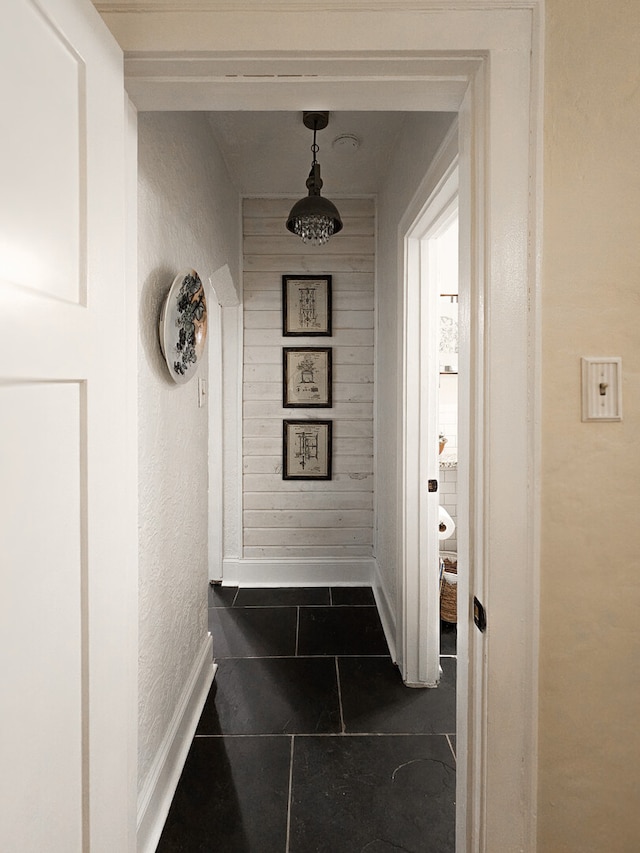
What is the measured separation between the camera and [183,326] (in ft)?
5.32

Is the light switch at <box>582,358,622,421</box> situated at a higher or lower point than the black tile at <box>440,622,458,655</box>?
higher

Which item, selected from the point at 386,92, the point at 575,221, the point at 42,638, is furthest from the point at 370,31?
the point at 42,638

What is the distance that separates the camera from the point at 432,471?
231 cm

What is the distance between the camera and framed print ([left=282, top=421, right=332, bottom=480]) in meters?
3.37

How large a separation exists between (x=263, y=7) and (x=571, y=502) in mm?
1053

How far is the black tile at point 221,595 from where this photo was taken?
312cm

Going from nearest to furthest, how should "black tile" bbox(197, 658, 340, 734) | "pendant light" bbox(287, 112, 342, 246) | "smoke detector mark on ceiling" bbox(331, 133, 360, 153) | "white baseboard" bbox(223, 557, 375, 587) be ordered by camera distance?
1. "black tile" bbox(197, 658, 340, 734)
2. "pendant light" bbox(287, 112, 342, 246)
3. "smoke detector mark on ceiling" bbox(331, 133, 360, 153)
4. "white baseboard" bbox(223, 557, 375, 587)

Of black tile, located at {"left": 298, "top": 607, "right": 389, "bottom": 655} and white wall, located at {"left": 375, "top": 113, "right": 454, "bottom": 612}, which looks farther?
black tile, located at {"left": 298, "top": 607, "right": 389, "bottom": 655}

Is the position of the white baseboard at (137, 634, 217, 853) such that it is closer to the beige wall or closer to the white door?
the white door

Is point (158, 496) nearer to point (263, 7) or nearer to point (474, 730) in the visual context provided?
point (474, 730)

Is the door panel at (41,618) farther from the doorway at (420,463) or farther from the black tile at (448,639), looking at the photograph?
the black tile at (448,639)

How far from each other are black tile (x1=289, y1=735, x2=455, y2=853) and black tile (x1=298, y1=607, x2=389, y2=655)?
2.07 ft

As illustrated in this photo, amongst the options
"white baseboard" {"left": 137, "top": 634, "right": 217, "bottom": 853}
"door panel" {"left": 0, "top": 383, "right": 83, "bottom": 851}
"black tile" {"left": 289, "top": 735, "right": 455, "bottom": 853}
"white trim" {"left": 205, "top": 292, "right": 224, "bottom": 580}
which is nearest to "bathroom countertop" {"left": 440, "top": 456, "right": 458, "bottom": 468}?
"white trim" {"left": 205, "top": 292, "right": 224, "bottom": 580}

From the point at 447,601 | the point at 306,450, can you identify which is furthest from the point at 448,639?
the point at 306,450
